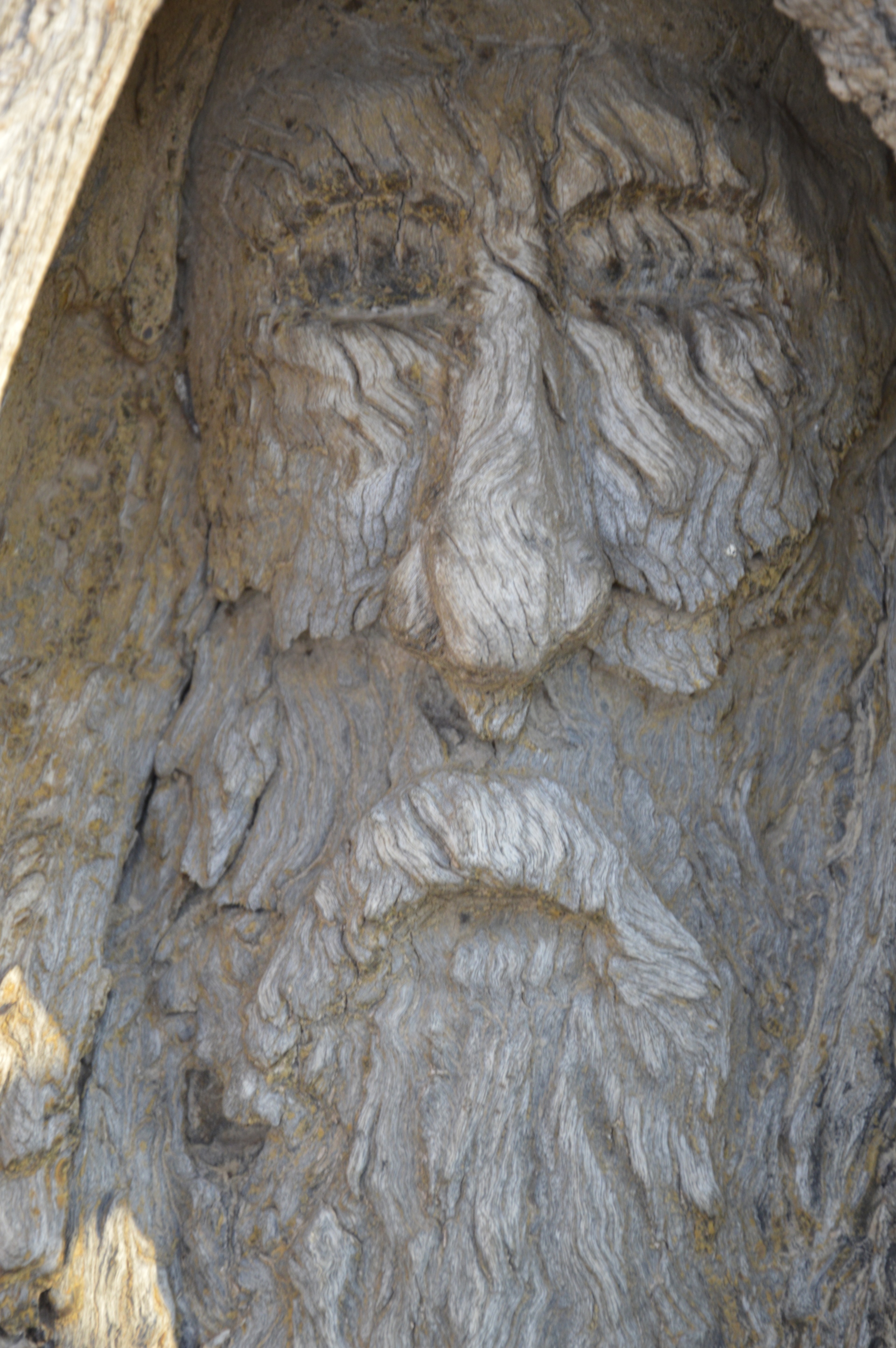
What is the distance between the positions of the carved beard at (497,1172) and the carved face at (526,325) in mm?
460

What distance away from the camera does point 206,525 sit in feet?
7.17

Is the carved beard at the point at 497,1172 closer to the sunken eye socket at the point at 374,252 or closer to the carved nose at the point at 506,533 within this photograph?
the carved nose at the point at 506,533

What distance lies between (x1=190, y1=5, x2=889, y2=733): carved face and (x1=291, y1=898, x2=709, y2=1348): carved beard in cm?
46

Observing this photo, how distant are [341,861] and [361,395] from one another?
2.83 feet

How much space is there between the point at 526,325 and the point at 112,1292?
1877mm

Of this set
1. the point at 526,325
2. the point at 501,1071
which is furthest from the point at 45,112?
the point at 501,1071

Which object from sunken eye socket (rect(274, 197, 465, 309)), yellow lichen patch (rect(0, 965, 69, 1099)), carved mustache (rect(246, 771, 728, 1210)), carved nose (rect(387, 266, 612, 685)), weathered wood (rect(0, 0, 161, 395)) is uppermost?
weathered wood (rect(0, 0, 161, 395))

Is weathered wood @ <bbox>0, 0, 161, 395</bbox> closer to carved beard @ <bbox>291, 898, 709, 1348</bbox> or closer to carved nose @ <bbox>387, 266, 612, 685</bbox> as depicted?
carved nose @ <bbox>387, 266, 612, 685</bbox>

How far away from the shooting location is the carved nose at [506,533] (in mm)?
1826

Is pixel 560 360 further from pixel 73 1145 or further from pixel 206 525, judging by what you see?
pixel 73 1145

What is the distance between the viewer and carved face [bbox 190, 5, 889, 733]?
1.84 metres

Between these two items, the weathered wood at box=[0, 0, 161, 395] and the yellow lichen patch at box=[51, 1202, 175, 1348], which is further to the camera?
the yellow lichen patch at box=[51, 1202, 175, 1348]

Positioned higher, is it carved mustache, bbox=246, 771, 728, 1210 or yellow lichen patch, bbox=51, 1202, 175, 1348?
carved mustache, bbox=246, 771, 728, 1210

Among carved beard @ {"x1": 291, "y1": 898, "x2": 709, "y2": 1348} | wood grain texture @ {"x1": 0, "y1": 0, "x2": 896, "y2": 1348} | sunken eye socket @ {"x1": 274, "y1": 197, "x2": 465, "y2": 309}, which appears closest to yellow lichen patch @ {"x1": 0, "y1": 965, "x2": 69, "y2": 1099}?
wood grain texture @ {"x1": 0, "y1": 0, "x2": 896, "y2": 1348}
